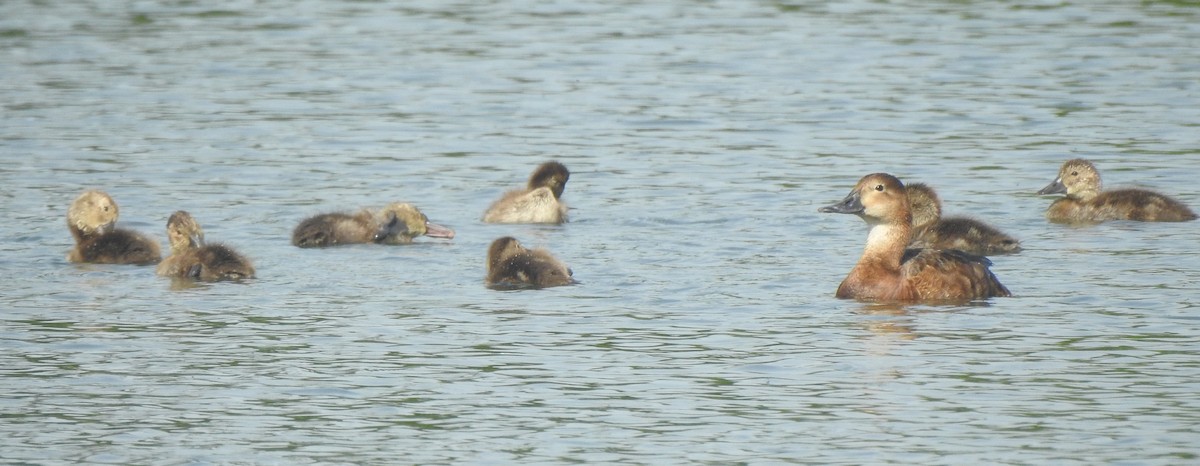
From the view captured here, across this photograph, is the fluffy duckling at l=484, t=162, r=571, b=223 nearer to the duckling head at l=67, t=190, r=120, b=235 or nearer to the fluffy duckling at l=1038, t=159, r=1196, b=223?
the duckling head at l=67, t=190, r=120, b=235

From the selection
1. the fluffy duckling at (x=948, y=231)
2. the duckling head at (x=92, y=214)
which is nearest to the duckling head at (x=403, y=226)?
the duckling head at (x=92, y=214)

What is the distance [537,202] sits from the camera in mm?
13961

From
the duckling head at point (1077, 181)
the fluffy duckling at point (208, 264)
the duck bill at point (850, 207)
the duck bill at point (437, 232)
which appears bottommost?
the duck bill at point (437, 232)

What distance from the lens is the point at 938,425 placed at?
8047mm

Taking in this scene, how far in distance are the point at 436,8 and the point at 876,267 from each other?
17737 mm

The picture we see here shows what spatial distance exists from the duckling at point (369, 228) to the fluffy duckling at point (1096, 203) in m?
4.30

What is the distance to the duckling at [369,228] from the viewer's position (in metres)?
13.0

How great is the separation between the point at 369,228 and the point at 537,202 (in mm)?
1306

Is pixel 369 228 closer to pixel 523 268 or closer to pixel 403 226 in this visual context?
pixel 403 226

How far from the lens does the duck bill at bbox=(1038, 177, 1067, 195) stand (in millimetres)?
14234

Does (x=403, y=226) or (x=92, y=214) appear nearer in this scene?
(x=92, y=214)

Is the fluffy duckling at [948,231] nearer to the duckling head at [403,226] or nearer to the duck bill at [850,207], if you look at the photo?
the duck bill at [850,207]

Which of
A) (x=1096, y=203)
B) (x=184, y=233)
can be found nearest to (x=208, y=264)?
(x=184, y=233)

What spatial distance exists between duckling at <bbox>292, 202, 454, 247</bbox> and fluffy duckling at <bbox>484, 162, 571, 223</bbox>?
35.1 inches
